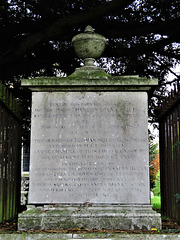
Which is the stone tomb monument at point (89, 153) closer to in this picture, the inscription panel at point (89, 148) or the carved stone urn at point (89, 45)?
the inscription panel at point (89, 148)

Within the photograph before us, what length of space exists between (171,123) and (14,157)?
2.58 m

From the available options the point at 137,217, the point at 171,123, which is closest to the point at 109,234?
the point at 137,217

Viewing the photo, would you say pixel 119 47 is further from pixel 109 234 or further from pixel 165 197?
pixel 109 234

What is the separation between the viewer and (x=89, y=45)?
15.6 ft

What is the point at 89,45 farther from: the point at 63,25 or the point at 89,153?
the point at 63,25

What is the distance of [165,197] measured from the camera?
5.90 meters

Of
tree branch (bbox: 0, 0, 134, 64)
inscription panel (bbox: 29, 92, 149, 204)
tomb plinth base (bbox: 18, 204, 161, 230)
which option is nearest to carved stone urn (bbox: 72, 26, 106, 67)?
inscription panel (bbox: 29, 92, 149, 204)

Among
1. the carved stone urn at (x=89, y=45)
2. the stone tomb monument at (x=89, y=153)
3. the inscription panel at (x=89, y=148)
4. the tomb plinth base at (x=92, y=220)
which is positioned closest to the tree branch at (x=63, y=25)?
the carved stone urn at (x=89, y=45)

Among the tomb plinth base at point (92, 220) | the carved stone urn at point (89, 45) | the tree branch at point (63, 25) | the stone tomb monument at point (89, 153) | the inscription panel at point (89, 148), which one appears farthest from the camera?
the tree branch at point (63, 25)

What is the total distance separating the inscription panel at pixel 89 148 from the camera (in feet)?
13.7

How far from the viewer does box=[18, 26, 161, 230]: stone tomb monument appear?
13.3 ft

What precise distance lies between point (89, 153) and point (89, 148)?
0.20 ft

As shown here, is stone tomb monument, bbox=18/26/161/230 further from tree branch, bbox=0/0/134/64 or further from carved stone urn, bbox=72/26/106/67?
tree branch, bbox=0/0/134/64

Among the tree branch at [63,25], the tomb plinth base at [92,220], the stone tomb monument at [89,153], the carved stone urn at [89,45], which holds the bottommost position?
the tomb plinth base at [92,220]
